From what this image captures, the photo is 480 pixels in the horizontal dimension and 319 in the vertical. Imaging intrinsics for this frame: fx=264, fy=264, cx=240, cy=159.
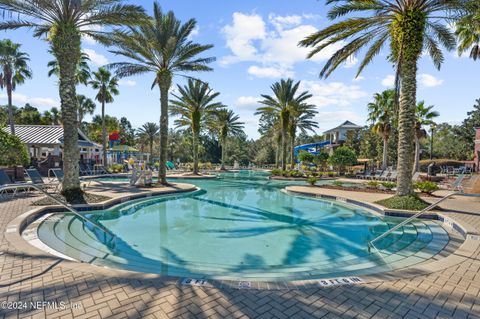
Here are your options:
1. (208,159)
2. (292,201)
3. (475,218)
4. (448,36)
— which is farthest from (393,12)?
(208,159)

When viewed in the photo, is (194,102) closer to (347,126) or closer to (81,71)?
(81,71)

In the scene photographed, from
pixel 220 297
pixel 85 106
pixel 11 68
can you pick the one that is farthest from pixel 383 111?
pixel 85 106

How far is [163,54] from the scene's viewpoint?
1612 centimetres

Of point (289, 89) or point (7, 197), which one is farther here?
point (289, 89)

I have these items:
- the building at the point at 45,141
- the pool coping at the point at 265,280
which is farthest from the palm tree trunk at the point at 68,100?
the building at the point at 45,141

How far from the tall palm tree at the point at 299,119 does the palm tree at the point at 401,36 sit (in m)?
15.6

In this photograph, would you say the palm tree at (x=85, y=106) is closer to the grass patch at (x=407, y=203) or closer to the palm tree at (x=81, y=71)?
the palm tree at (x=81, y=71)

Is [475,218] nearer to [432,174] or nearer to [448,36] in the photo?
[448,36]

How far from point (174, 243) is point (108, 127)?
4710cm

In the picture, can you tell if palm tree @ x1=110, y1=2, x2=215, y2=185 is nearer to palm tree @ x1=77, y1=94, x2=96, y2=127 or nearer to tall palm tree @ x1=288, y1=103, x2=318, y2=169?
tall palm tree @ x1=288, y1=103, x2=318, y2=169

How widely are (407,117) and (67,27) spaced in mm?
13338

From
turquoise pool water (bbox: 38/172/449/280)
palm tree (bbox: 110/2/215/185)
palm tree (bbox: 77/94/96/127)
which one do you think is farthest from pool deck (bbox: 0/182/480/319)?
palm tree (bbox: 77/94/96/127)

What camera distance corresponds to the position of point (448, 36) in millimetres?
10914

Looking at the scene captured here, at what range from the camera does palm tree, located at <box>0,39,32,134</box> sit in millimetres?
22828
